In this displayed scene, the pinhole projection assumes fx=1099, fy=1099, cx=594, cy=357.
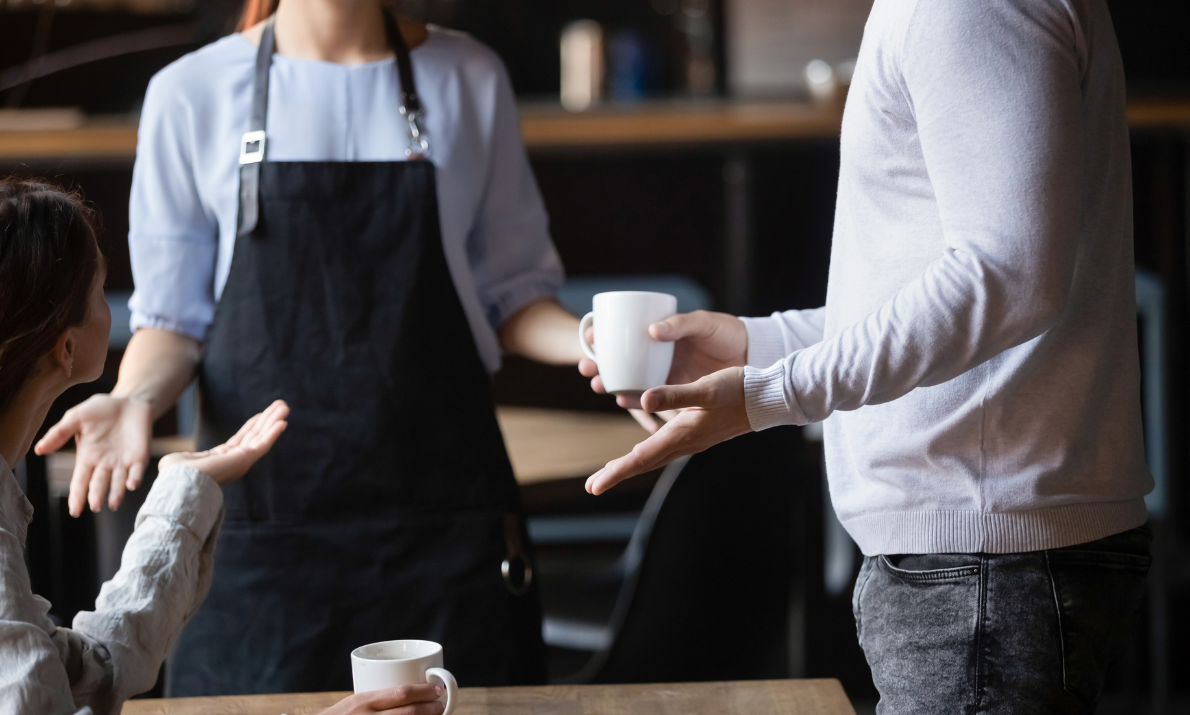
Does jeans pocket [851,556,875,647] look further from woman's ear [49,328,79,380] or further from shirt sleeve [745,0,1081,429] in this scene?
woman's ear [49,328,79,380]

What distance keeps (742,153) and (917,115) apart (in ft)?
6.24

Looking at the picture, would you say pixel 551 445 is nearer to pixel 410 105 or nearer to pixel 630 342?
pixel 410 105

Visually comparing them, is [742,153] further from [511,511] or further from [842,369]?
[842,369]

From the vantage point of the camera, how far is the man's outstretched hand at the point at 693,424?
87 centimetres

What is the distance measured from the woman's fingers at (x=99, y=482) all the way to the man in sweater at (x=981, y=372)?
62 centimetres

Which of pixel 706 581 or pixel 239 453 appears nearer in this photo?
pixel 239 453

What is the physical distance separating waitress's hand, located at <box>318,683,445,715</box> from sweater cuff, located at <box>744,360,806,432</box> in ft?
1.12

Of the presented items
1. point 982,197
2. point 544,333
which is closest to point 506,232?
point 544,333

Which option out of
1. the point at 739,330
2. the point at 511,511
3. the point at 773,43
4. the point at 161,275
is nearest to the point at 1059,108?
the point at 739,330

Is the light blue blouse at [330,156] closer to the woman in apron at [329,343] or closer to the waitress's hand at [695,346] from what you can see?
the woman in apron at [329,343]

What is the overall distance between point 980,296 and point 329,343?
2.91ft

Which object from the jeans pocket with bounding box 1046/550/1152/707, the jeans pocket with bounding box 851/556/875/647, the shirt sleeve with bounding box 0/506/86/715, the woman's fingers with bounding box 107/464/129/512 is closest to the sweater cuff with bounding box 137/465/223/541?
the woman's fingers with bounding box 107/464/129/512

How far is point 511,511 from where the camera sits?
1.46 meters

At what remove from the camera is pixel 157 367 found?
4.49 ft
